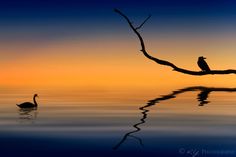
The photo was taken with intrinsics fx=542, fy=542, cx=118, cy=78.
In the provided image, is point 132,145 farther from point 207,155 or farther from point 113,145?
point 207,155

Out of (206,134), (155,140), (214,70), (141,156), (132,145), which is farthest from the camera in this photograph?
(206,134)

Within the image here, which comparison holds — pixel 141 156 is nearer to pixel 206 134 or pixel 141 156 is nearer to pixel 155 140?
pixel 155 140

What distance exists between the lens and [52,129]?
25.1 metres

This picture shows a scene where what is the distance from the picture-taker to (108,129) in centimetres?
2478

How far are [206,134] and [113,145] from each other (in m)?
4.83

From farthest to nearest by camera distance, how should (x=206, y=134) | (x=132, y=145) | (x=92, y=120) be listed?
1. (x=92, y=120)
2. (x=206, y=134)
3. (x=132, y=145)

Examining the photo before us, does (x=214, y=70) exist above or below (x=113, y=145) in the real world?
above

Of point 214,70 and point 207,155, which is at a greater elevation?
point 214,70

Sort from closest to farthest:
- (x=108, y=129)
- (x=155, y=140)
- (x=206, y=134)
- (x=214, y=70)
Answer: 1. (x=214, y=70)
2. (x=155, y=140)
3. (x=206, y=134)
4. (x=108, y=129)

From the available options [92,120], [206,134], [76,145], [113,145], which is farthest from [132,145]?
[92,120]

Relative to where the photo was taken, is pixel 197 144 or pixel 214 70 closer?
pixel 214 70

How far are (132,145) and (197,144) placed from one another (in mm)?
2486

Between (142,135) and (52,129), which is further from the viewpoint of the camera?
(52,129)

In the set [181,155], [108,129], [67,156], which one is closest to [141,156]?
[181,155]
